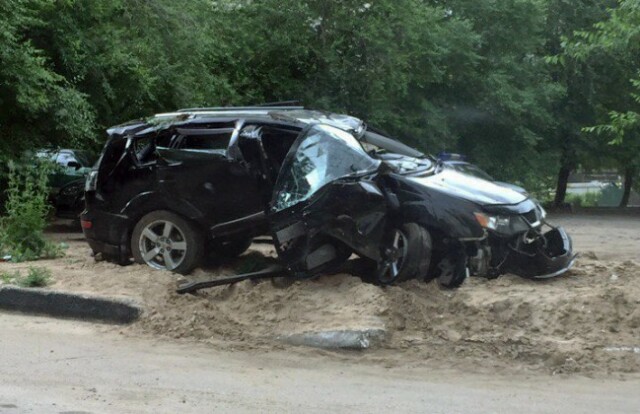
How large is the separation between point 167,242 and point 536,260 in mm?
3711

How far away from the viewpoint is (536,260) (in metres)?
8.95

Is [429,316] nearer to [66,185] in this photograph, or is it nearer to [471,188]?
Answer: [471,188]

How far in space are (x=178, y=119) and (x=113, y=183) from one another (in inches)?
38.2

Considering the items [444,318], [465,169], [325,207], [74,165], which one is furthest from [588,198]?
[444,318]

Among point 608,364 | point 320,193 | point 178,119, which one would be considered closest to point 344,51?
point 178,119

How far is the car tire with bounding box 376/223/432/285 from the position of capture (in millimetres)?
8453

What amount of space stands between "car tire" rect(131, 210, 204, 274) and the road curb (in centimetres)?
127

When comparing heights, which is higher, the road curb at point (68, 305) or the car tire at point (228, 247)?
the car tire at point (228, 247)

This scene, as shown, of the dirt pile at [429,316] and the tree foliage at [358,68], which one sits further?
the tree foliage at [358,68]

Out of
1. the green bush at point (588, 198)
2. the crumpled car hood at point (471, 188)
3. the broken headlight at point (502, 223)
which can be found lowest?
the green bush at point (588, 198)

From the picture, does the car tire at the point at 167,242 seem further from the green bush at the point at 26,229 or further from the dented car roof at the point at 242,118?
the green bush at the point at 26,229

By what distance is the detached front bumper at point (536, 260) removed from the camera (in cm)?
888

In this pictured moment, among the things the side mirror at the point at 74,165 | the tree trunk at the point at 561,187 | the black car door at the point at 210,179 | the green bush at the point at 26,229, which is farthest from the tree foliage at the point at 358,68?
the black car door at the point at 210,179

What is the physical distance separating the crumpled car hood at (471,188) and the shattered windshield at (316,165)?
0.60m
